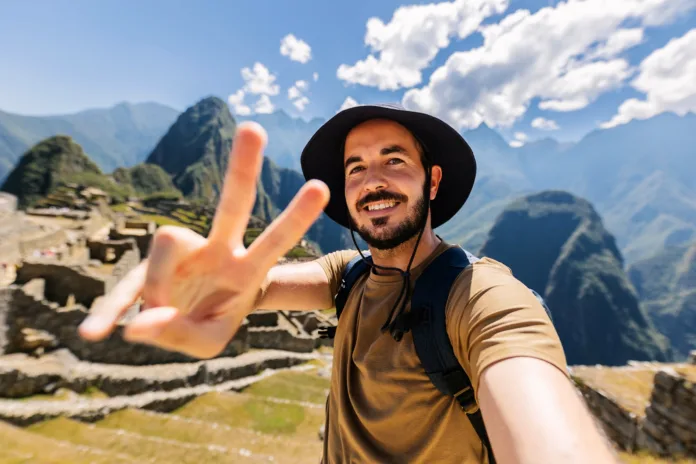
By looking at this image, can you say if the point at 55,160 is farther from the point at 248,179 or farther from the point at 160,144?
the point at 248,179

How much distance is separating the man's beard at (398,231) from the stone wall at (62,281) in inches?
804

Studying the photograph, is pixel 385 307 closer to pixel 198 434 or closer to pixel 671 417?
pixel 671 417

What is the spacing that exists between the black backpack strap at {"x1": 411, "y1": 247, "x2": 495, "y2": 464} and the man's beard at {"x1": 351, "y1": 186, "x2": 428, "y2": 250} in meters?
0.26

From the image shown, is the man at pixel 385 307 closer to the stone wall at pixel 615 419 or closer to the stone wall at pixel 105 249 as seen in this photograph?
the stone wall at pixel 615 419

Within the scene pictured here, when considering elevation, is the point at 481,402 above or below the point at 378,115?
below

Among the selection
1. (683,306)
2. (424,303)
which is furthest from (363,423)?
(683,306)

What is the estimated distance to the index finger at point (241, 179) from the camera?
4.78 ft

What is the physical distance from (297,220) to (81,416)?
620 inches

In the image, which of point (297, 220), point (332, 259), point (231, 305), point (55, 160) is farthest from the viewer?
point (55, 160)

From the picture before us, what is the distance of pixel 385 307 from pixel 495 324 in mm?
877

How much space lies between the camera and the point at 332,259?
332cm

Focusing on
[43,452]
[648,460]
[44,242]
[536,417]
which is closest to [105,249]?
[44,242]

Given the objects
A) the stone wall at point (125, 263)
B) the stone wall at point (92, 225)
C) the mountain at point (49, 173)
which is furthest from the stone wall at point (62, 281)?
the mountain at point (49, 173)

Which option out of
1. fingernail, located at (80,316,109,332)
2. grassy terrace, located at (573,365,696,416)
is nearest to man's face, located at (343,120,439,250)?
fingernail, located at (80,316,109,332)
